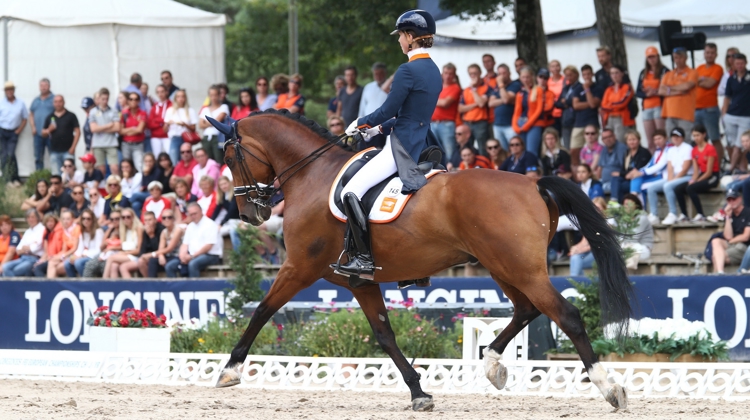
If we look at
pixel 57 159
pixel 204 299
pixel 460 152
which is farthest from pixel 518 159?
pixel 57 159

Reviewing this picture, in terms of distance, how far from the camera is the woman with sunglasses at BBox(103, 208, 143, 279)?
16.8 meters

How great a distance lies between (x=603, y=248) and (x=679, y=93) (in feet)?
28.1

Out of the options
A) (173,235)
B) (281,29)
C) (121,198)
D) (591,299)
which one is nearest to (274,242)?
(173,235)

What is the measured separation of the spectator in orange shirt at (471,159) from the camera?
15.9 meters

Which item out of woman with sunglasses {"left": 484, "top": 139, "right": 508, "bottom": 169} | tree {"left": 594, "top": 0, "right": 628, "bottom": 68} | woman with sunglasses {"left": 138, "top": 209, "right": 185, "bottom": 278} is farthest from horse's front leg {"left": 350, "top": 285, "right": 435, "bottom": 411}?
tree {"left": 594, "top": 0, "right": 628, "bottom": 68}

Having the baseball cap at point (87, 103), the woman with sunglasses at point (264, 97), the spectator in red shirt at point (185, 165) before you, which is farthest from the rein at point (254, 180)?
the baseball cap at point (87, 103)

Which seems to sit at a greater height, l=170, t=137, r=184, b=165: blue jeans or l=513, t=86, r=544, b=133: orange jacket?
l=513, t=86, r=544, b=133: orange jacket

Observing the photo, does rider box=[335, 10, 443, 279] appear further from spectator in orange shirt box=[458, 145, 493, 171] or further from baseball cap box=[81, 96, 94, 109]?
baseball cap box=[81, 96, 94, 109]

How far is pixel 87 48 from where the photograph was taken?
22.6m

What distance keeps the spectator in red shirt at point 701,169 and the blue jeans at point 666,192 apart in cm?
6

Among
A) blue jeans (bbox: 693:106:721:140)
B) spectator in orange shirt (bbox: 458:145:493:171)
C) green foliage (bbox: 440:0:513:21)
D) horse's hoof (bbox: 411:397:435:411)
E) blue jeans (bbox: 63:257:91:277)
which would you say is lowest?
horse's hoof (bbox: 411:397:435:411)

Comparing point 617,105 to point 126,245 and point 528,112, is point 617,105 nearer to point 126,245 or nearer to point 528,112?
point 528,112

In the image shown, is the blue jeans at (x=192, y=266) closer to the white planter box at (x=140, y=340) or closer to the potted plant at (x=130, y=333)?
the potted plant at (x=130, y=333)

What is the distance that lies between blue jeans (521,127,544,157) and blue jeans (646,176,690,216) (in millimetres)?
2111
